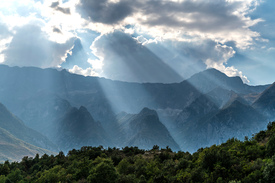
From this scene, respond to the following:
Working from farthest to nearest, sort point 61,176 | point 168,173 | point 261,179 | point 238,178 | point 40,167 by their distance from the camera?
point 40,167 < point 61,176 < point 168,173 < point 238,178 < point 261,179

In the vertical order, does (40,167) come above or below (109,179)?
above

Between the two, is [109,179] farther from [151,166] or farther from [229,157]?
[229,157]

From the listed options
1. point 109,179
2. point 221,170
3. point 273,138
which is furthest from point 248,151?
point 109,179

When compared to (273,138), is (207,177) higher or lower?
lower

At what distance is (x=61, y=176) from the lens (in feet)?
228

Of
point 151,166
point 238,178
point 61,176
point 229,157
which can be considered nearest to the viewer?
point 238,178

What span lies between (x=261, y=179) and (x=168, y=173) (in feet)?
69.3

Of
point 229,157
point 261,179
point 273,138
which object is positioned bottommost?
point 261,179

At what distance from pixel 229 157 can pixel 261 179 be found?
38.8ft

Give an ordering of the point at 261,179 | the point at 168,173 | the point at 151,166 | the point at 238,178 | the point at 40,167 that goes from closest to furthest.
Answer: the point at 261,179 < the point at 238,178 < the point at 168,173 < the point at 151,166 < the point at 40,167

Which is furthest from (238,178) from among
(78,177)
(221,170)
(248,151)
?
(78,177)

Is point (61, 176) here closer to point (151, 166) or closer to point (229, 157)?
point (151, 166)

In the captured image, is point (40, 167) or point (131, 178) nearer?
point (131, 178)

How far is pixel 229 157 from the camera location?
175ft
